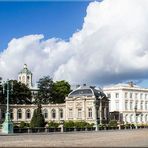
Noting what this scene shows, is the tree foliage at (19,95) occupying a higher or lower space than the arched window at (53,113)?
higher

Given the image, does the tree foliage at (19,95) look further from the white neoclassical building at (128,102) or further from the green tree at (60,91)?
the white neoclassical building at (128,102)

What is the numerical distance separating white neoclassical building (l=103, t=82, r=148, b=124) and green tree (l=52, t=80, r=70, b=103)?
19335 mm

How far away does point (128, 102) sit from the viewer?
171125mm

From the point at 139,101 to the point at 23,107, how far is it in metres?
54.7

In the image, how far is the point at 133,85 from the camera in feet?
600

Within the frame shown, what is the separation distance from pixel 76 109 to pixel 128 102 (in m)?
41.0

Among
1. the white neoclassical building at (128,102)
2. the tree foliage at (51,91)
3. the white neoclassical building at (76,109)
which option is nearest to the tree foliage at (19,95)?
the tree foliage at (51,91)

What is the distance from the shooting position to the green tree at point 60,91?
154375mm

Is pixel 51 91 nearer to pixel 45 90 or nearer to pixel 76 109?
pixel 45 90

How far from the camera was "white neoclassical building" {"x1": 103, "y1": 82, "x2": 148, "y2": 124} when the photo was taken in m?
166

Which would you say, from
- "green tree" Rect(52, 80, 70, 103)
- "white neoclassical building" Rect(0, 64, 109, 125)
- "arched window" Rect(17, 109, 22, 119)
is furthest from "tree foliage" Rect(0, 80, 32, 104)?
"white neoclassical building" Rect(0, 64, 109, 125)

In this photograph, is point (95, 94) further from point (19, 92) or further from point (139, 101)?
point (139, 101)

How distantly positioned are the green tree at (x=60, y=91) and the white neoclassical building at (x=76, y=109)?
15.0m

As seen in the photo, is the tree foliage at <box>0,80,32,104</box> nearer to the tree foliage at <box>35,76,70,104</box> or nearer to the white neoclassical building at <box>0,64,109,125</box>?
the tree foliage at <box>35,76,70,104</box>
